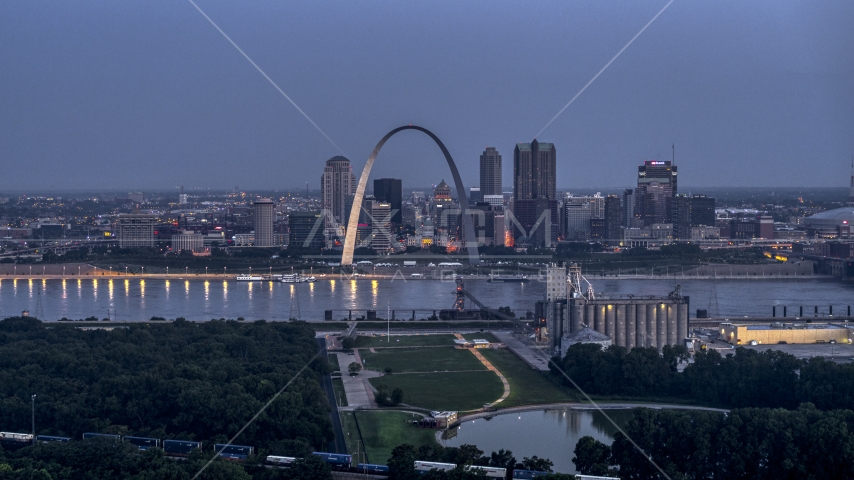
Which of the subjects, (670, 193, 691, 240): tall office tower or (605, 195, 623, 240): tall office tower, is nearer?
(670, 193, 691, 240): tall office tower

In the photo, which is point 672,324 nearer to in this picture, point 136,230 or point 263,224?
point 263,224

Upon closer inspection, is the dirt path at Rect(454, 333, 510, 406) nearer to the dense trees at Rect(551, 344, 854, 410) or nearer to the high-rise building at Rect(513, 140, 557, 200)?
the dense trees at Rect(551, 344, 854, 410)

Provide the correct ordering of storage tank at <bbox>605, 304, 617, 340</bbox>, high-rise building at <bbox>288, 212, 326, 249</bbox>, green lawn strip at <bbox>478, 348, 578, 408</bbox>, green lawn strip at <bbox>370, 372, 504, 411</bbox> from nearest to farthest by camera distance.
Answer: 1. green lawn strip at <bbox>370, 372, 504, 411</bbox>
2. green lawn strip at <bbox>478, 348, 578, 408</bbox>
3. storage tank at <bbox>605, 304, 617, 340</bbox>
4. high-rise building at <bbox>288, 212, 326, 249</bbox>

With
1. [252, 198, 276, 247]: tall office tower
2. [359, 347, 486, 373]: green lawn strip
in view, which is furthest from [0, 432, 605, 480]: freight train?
[252, 198, 276, 247]: tall office tower

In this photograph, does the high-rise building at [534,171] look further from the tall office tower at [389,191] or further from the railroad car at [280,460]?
A: the railroad car at [280,460]

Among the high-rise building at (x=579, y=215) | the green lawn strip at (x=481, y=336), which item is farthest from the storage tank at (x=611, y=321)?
the high-rise building at (x=579, y=215)

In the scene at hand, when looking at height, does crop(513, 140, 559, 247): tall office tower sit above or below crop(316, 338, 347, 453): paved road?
above
